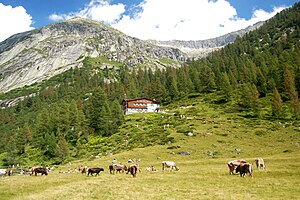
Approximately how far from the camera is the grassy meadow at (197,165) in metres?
22.5

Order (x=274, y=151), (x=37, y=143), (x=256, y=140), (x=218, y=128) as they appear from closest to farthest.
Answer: (x=274, y=151) → (x=256, y=140) → (x=218, y=128) → (x=37, y=143)

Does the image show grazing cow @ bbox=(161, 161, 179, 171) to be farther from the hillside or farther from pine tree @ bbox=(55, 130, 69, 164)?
pine tree @ bbox=(55, 130, 69, 164)

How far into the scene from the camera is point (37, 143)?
4023 inches

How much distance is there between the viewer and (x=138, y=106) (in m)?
131

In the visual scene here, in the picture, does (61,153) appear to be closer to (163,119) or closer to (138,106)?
(163,119)

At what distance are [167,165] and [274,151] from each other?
28525 millimetres

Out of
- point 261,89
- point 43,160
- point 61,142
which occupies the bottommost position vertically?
point 43,160

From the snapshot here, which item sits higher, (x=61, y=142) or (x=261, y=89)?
(x=261, y=89)

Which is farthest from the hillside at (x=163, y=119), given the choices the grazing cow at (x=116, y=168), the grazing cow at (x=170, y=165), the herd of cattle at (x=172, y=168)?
the grazing cow at (x=116, y=168)

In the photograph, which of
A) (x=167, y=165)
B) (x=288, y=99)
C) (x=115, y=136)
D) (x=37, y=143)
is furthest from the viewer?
(x=288, y=99)

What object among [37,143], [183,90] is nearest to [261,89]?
[183,90]

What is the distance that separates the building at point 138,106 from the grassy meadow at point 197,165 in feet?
46.9

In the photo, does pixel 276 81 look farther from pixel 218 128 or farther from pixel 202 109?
pixel 218 128

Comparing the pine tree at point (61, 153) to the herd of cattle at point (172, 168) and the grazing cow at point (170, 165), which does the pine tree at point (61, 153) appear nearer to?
the herd of cattle at point (172, 168)
